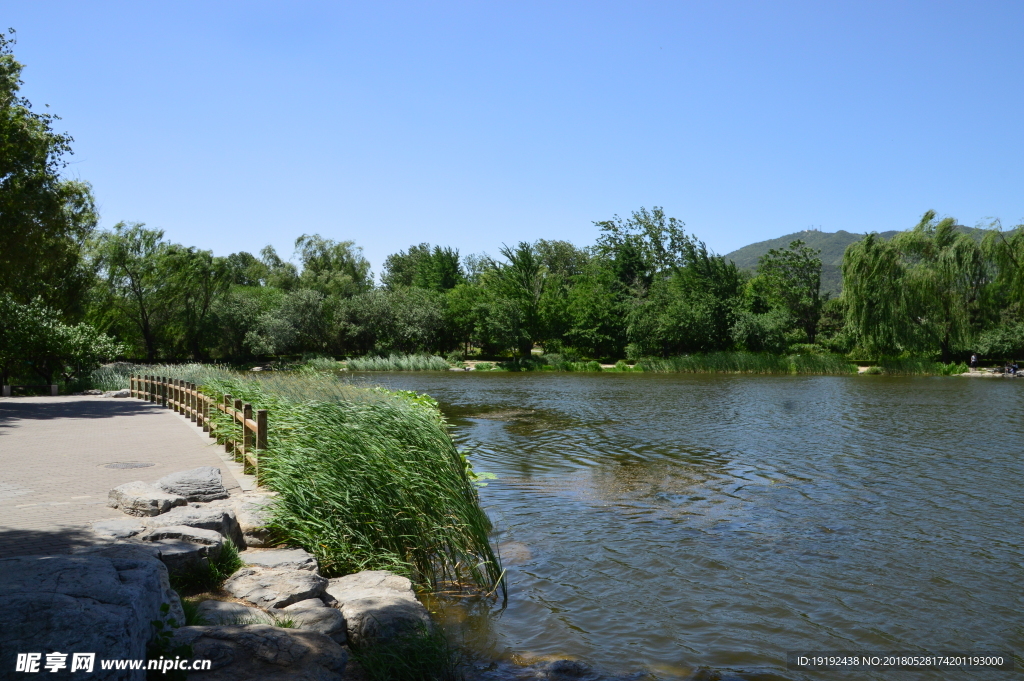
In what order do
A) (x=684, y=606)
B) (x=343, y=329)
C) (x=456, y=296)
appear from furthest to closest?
(x=456, y=296)
(x=343, y=329)
(x=684, y=606)

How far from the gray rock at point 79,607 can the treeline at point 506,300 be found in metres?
21.5

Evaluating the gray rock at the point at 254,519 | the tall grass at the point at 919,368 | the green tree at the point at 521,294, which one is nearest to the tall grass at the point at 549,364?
the green tree at the point at 521,294

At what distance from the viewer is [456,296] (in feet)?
208

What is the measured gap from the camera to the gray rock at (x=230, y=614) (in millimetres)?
5090

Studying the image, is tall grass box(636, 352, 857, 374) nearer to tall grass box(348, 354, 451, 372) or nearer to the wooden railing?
tall grass box(348, 354, 451, 372)

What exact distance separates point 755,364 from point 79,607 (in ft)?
152

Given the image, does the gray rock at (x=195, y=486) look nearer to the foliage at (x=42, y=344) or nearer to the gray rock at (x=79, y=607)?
the gray rock at (x=79, y=607)

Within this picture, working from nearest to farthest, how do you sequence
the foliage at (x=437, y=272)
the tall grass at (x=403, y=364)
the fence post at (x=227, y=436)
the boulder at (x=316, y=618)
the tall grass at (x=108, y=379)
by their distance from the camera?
the boulder at (x=316, y=618)
the fence post at (x=227, y=436)
the tall grass at (x=108, y=379)
the tall grass at (x=403, y=364)
the foliage at (x=437, y=272)

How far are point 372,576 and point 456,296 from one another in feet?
187

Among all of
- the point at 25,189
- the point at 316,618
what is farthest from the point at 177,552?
the point at 25,189

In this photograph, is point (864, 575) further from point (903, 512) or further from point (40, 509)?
point (40, 509)

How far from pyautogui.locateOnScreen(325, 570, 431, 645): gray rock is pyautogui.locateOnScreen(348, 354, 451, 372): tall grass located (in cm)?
4648

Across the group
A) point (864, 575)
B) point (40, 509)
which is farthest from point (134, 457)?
point (864, 575)

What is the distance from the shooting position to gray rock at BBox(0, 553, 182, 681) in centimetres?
351
